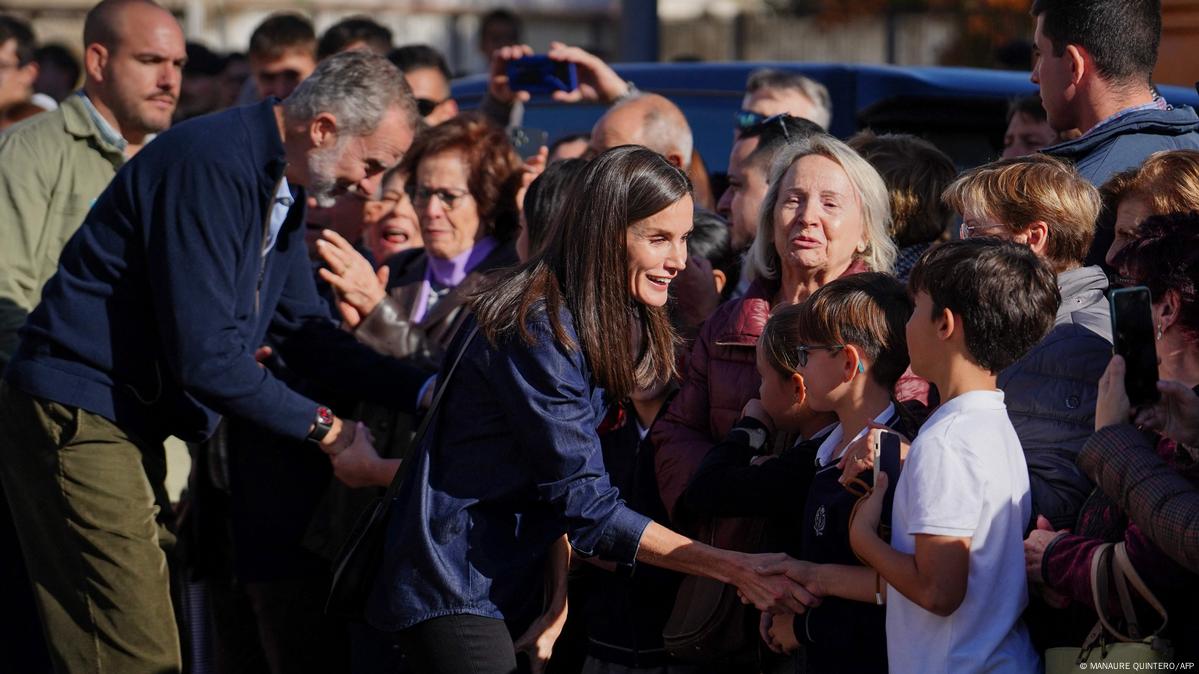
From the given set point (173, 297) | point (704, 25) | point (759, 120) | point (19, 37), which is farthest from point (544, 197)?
point (704, 25)

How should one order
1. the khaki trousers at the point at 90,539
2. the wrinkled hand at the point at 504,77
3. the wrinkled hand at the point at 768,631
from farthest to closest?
1. the wrinkled hand at the point at 504,77
2. the khaki trousers at the point at 90,539
3. the wrinkled hand at the point at 768,631

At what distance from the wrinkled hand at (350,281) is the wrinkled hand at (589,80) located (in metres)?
1.49

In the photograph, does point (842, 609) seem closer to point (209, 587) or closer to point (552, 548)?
point (552, 548)

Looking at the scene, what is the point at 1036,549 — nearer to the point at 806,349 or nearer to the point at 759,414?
the point at 806,349

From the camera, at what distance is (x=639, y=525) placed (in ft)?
11.0

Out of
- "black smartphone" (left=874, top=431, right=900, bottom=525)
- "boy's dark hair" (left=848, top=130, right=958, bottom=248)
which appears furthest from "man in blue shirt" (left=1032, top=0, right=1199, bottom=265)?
"black smartphone" (left=874, top=431, right=900, bottom=525)

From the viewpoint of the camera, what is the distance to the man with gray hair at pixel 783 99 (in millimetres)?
5375

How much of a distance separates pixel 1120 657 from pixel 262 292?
285cm

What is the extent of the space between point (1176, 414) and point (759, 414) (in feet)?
3.63

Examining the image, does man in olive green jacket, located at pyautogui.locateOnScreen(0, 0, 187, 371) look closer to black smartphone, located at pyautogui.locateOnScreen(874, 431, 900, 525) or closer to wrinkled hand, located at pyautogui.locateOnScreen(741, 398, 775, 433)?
wrinkled hand, located at pyautogui.locateOnScreen(741, 398, 775, 433)

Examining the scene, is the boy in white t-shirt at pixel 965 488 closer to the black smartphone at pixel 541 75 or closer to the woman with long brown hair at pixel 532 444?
the woman with long brown hair at pixel 532 444

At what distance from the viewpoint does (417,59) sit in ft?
23.2

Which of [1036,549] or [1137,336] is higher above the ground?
[1137,336]

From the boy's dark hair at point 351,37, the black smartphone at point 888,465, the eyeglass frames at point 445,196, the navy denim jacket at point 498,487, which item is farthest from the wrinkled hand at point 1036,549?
the boy's dark hair at point 351,37
